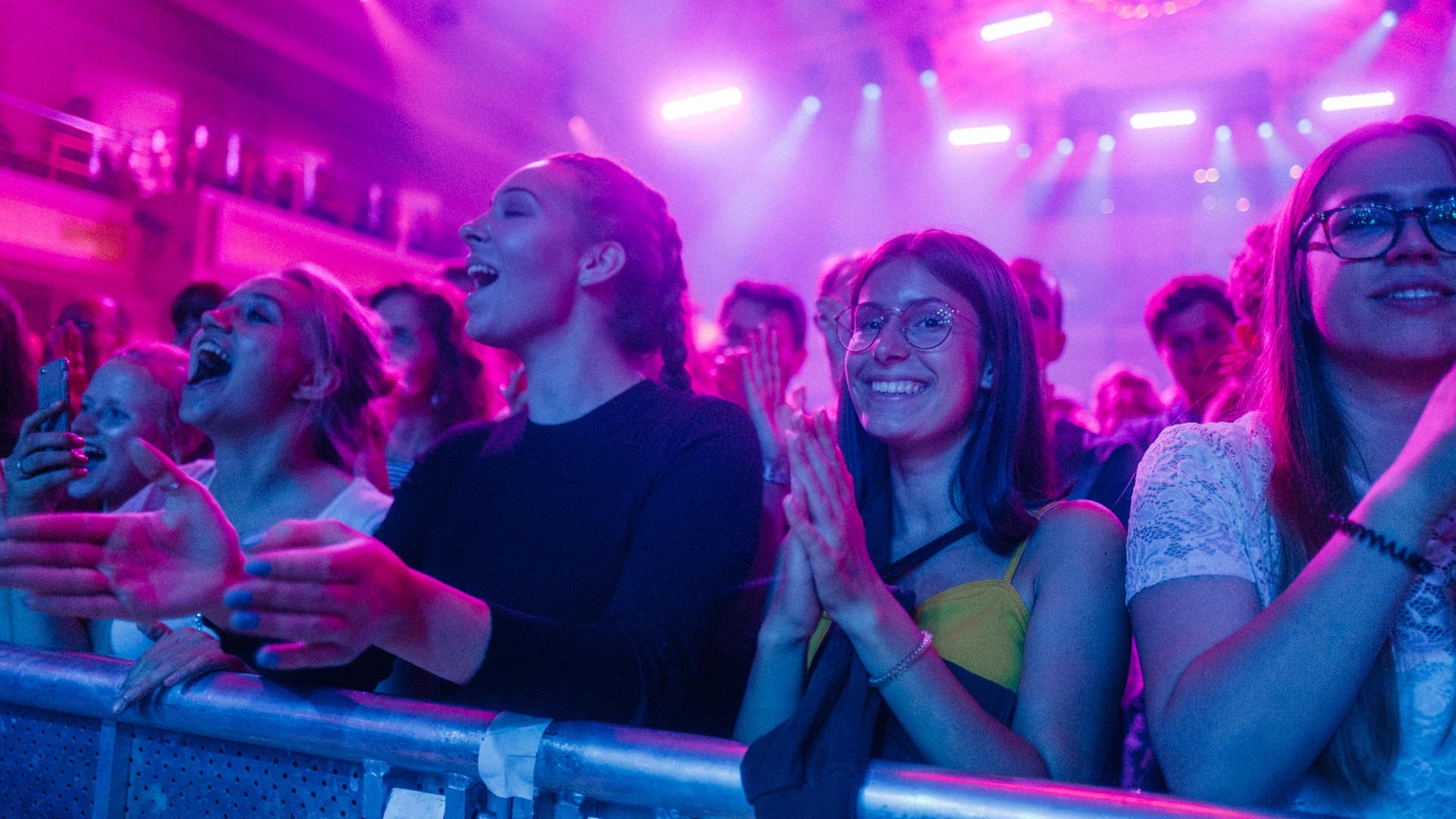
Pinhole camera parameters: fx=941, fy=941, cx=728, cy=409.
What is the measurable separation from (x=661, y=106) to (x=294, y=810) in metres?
9.39

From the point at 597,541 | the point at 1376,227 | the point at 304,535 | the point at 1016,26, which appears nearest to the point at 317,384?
the point at 597,541

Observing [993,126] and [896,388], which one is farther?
[993,126]

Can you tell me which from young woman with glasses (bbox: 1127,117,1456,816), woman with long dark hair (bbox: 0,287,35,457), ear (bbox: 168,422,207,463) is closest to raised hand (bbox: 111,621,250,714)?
young woman with glasses (bbox: 1127,117,1456,816)

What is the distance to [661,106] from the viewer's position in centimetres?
975

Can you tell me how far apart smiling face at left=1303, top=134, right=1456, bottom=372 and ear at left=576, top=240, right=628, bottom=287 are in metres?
1.10

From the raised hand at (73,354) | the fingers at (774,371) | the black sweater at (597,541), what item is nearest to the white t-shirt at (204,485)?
the black sweater at (597,541)

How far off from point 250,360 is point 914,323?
4.57 feet

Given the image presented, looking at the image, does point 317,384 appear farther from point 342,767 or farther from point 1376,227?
point 1376,227

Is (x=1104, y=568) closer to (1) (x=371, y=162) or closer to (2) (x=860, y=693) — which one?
(2) (x=860, y=693)

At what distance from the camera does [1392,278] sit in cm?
104

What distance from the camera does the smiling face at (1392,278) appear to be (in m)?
1.03

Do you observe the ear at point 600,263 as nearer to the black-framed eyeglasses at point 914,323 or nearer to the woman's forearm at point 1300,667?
the black-framed eyeglasses at point 914,323

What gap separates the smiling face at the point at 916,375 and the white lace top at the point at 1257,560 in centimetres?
30

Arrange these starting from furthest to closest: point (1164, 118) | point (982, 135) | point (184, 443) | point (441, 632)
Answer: point (982, 135)
point (1164, 118)
point (184, 443)
point (441, 632)
